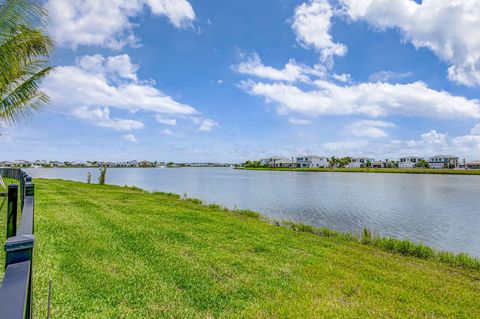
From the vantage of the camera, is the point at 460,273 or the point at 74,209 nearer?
the point at 460,273

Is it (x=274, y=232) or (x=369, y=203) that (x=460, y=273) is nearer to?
(x=274, y=232)

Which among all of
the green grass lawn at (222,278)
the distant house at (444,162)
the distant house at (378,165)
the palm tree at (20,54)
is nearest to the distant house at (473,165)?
the distant house at (444,162)

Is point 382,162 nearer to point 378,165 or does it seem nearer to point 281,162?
point 378,165

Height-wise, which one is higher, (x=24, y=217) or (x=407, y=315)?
(x=24, y=217)

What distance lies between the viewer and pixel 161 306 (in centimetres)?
457

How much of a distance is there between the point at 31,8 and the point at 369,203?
24.8 m

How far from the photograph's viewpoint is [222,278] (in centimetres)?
574

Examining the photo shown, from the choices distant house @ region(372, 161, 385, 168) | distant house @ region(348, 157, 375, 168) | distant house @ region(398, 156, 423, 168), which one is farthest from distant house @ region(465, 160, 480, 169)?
distant house @ region(348, 157, 375, 168)

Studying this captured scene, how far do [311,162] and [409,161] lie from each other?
155 ft

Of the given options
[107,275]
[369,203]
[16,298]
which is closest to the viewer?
[16,298]

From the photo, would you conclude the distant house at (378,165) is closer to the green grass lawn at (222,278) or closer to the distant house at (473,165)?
the distant house at (473,165)

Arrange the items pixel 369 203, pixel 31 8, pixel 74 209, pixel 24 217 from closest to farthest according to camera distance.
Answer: pixel 24 217 < pixel 31 8 < pixel 74 209 < pixel 369 203

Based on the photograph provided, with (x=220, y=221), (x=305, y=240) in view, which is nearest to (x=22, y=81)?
(x=220, y=221)

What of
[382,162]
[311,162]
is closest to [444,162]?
[382,162]
